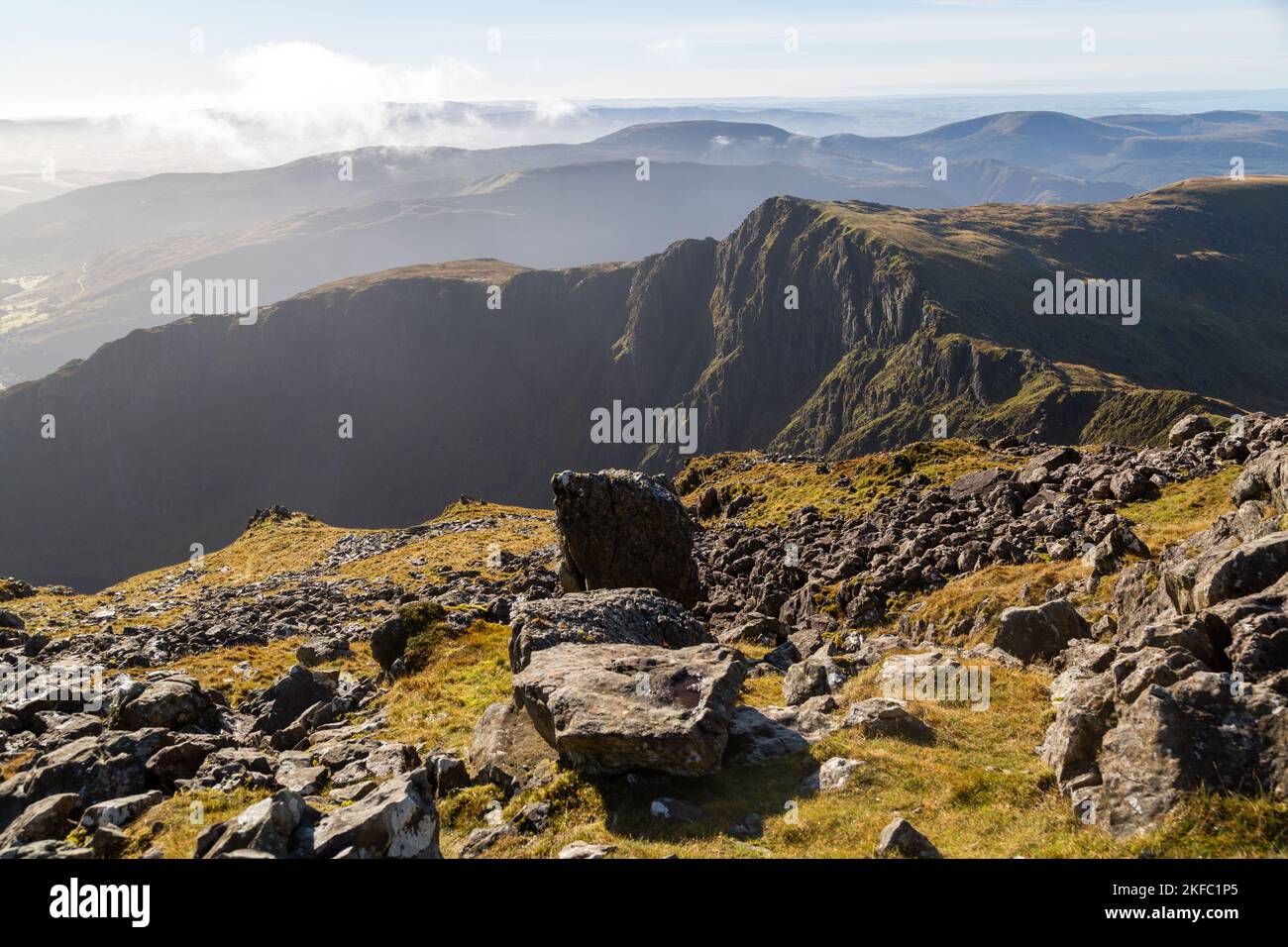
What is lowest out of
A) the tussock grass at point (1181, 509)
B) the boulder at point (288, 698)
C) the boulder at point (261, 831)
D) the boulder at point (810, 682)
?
Answer: the boulder at point (288, 698)

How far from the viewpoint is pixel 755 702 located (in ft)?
73.0

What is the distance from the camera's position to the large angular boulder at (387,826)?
11680mm

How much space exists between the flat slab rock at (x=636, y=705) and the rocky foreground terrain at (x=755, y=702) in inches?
3.1

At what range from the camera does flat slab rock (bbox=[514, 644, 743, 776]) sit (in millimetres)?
15312

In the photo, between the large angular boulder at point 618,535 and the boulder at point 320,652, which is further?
the large angular boulder at point 618,535

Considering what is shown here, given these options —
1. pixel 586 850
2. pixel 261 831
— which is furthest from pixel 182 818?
pixel 586 850

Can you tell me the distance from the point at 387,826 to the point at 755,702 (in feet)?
42.1

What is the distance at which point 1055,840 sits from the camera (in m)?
12.1

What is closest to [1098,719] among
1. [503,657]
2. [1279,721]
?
[1279,721]

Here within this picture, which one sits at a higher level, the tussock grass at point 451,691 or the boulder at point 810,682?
the boulder at point 810,682

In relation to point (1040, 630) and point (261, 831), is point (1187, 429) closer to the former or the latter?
point (1040, 630)

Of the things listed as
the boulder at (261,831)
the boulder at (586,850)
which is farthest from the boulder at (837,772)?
the boulder at (261,831)

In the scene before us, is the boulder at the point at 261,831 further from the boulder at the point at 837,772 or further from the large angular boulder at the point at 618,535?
the large angular boulder at the point at 618,535

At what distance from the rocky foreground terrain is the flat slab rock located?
0.08 meters
